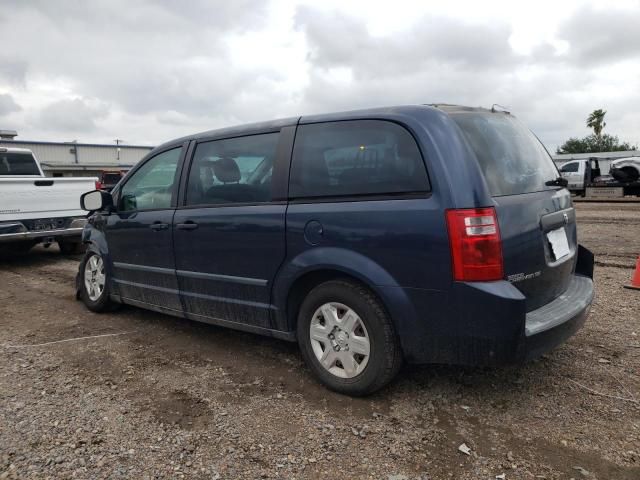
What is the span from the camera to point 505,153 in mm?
3074

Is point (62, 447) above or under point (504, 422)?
above

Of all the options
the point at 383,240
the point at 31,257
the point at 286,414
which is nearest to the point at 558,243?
the point at 383,240

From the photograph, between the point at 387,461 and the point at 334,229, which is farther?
Result: the point at 334,229

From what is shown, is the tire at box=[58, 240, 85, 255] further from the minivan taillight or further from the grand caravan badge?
the grand caravan badge

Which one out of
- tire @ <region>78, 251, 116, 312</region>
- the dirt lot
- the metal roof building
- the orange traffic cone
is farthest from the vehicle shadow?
the metal roof building

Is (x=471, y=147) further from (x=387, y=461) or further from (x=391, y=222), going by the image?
(x=387, y=461)

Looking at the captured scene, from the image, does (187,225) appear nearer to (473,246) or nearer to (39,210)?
(473,246)

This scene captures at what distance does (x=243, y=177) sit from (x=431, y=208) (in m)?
1.57

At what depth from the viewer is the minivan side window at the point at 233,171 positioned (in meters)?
3.55

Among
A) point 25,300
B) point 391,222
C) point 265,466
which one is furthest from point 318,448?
point 25,300

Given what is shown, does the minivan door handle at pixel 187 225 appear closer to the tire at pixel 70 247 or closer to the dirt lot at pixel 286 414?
the dirt lot at pixel 286 414

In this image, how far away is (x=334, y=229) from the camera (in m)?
3.04

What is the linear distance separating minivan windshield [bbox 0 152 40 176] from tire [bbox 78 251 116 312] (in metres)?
6.33

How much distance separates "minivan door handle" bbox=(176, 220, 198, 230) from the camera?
3876mm
